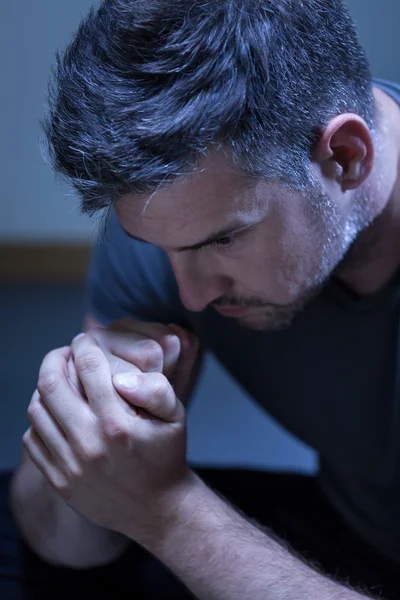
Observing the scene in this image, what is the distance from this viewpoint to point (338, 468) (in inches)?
41.5

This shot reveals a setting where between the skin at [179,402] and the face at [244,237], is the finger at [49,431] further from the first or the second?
the face at [244,237]

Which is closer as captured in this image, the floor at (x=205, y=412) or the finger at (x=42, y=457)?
the finger at (x=42, y=457)

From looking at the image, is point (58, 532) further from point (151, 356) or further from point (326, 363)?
point (326, 363)

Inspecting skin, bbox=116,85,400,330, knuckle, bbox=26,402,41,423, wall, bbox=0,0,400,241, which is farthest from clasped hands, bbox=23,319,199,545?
wall, bbox=0,0,400,241

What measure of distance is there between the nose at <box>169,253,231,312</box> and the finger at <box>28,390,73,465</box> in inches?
8.0

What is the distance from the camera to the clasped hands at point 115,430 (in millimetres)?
771

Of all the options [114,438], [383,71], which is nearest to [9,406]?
[114,438]

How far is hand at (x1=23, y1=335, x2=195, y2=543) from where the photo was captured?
770 mm

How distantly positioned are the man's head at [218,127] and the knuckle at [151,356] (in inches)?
2.6

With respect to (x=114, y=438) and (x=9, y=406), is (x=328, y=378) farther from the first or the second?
(x=9, y=406)

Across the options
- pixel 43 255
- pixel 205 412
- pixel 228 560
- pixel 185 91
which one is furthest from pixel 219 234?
pixel 43 255

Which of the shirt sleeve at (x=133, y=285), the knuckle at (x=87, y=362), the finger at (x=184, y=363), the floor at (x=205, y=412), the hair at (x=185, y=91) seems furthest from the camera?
the floor at (x=205, y=412)

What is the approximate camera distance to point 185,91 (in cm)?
68

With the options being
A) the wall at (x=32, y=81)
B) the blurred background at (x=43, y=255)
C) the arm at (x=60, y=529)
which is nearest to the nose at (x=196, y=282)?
the arm at (x=60, y=529)
